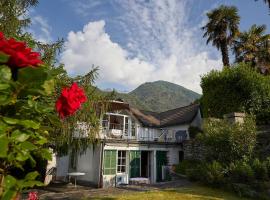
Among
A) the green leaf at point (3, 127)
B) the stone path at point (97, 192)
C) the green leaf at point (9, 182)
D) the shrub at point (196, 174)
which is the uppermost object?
the green leaf at point (3, 127)

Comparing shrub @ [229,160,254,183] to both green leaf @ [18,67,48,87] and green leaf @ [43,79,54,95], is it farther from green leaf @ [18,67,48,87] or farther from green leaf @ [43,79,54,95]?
green leaf @ [18,67,48,87]

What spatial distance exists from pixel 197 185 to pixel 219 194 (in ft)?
8.61

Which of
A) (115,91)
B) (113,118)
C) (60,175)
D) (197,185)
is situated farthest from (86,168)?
(115,91)

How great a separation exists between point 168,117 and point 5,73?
115ft

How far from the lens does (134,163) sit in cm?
2469

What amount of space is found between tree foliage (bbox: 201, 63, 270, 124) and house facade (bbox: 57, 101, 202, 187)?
14.8 feet

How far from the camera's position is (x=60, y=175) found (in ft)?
84.0

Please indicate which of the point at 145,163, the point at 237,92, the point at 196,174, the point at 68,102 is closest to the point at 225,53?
the point at 237,92

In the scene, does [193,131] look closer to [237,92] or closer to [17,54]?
[237,92]

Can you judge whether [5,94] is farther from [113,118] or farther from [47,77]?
[113,118]

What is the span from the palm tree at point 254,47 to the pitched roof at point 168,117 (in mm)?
7866

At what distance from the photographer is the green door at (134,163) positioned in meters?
24.4

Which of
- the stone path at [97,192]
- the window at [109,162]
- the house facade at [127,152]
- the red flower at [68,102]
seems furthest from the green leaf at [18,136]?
the window at [109,162]

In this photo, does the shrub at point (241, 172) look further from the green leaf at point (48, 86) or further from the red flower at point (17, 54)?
the red flower at point (17, 54)
